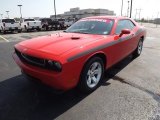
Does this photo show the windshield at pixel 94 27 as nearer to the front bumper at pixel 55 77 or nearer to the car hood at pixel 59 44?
the car hood at pixel 59 44

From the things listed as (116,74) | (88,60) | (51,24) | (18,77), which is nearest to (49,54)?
(88,60)

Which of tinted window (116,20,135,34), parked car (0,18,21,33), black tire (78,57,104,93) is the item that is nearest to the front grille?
black tire (78,57,104,93)

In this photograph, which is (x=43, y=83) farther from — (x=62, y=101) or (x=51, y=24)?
(x=51, y=24)

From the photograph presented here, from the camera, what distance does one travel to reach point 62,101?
3.29 m

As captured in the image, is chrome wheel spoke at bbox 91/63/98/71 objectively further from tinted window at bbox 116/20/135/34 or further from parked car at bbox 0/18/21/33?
parked car at bbox 0/18/21/33

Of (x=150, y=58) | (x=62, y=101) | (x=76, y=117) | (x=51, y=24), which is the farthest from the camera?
(x=51, y=24)

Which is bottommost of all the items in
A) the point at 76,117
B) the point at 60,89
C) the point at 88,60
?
the point at 76,117

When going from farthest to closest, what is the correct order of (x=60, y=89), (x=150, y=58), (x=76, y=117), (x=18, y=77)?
(x=150, y=58), (x=18, y=77), (x=60, y=89), (x=76, y=117)

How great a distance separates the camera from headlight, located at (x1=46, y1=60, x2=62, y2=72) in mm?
2815

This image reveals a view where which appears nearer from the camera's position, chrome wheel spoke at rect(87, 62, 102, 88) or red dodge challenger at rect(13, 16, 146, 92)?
red dodge challenger at rect(13, 16, 146, 92)

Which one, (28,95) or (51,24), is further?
(51,24)

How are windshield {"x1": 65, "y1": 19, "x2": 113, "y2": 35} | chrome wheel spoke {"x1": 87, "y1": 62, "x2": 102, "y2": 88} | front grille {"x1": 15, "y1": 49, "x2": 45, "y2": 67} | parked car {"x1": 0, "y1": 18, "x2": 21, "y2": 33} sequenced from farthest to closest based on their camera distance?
parked car {"x1": 0, "y1": 18, "x2": 21, "y2": 33} → windshield {"x1": 65, "y1": 19, "x2": 113, "y2": 35} → chrome wheel spoke {"x1": 87, "y1": 62, "x2": 102, "y2": 88} → front grille {"x1": 15, "y1": 49, "x2": 45, "y2": 67}

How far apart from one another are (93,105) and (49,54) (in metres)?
1.17

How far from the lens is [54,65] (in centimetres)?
285
